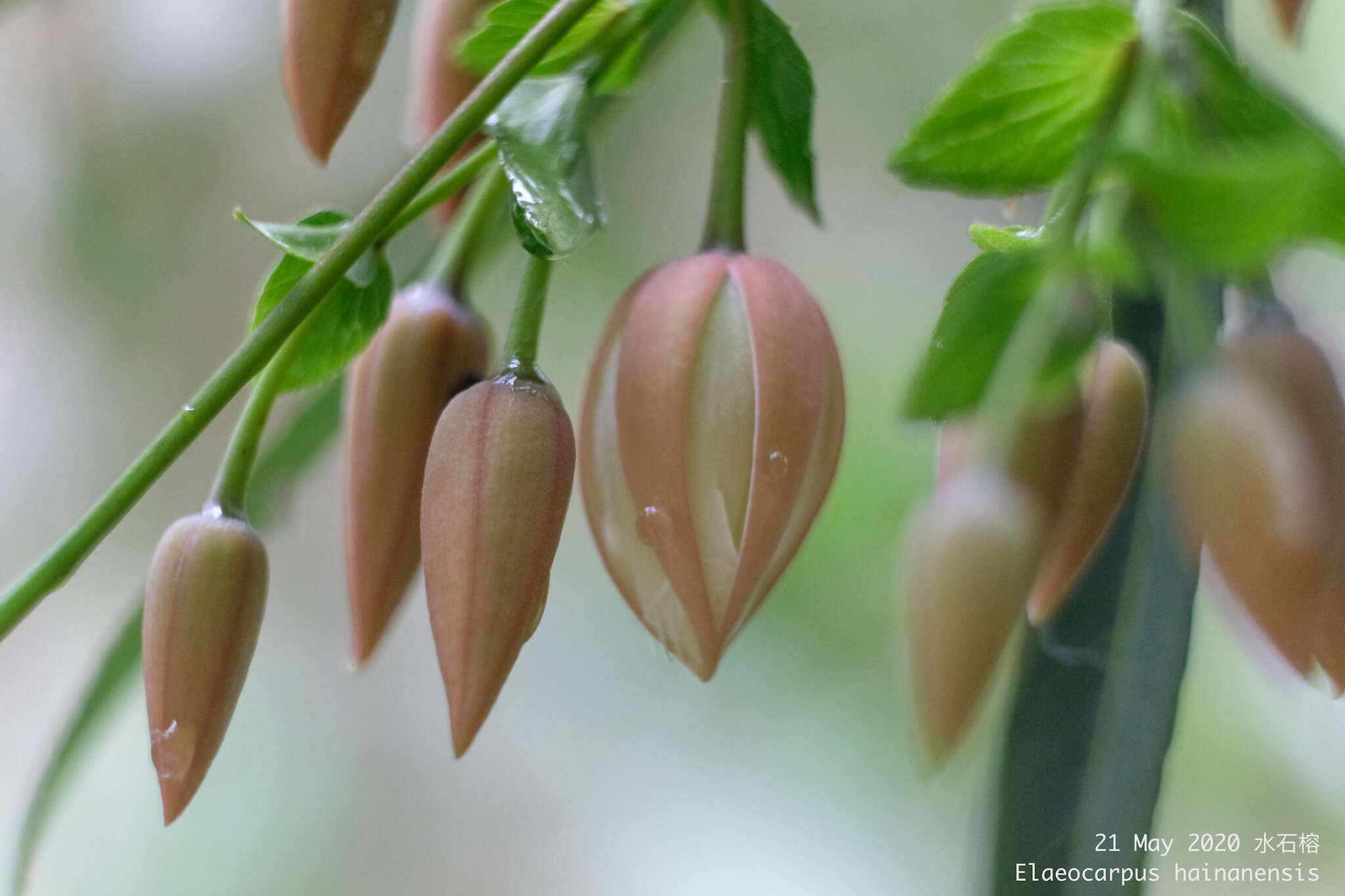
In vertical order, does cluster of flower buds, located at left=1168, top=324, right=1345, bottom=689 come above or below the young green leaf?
below

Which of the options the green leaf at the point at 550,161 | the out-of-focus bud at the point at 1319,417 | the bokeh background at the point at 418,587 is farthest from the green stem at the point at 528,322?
the bokeh background at the point at 418,587

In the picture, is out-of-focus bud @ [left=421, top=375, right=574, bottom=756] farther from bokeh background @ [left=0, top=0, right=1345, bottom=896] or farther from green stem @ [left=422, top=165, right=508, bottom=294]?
bokeh background @ [left=0, top=0, right=1345, bottom=896]

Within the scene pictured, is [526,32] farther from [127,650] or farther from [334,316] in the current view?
[127,650]

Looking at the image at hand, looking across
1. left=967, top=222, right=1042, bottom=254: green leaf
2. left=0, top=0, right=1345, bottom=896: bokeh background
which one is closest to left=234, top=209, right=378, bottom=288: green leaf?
left=967, top=222, right=1042, bottom=254: green leaf

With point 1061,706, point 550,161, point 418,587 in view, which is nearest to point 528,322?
point 550,161

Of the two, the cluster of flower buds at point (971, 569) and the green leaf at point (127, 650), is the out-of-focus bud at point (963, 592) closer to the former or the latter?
the cluster of flower buds at point (971, 569)

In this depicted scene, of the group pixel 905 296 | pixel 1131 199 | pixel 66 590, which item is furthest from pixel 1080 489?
pixel 66 590

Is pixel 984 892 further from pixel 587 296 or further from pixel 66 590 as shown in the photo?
pixel 66 590
